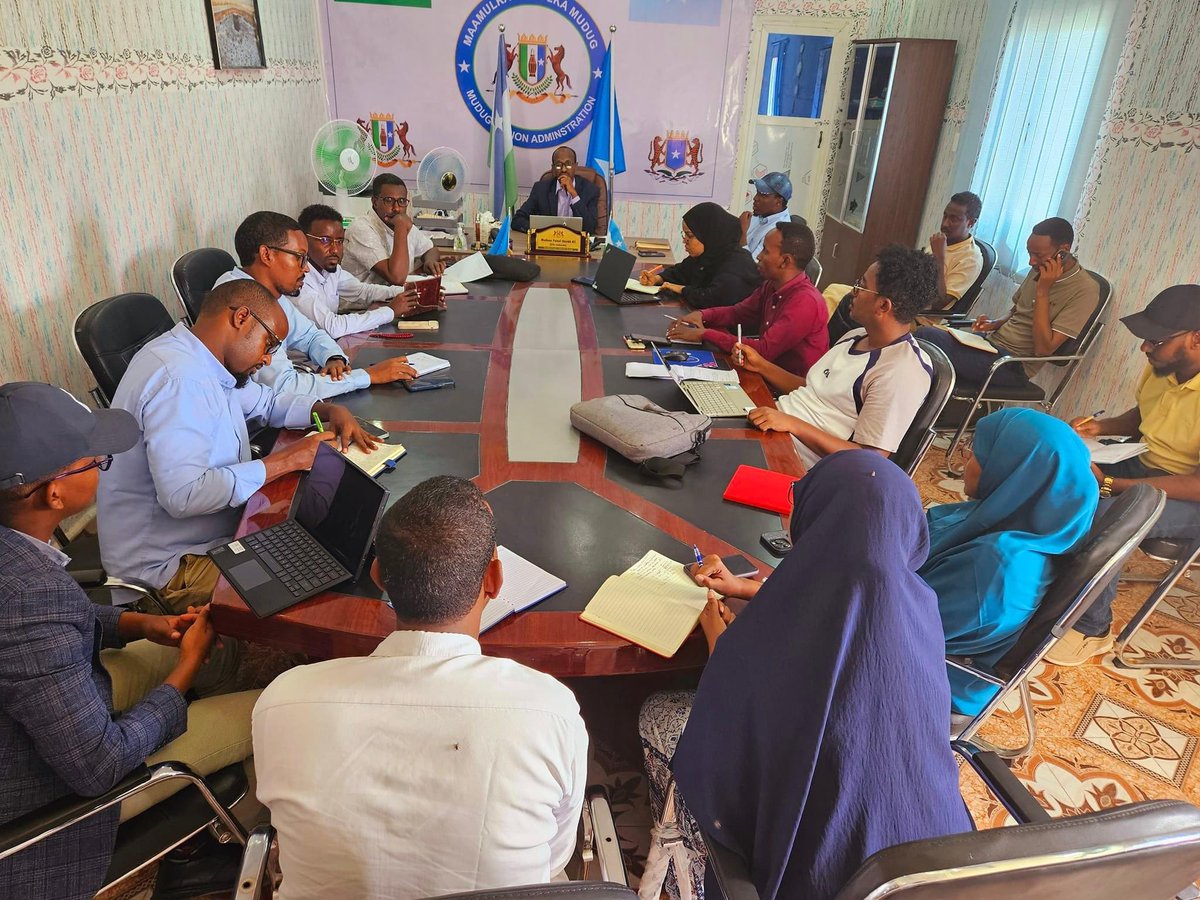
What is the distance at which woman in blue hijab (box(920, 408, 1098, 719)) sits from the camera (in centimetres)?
163

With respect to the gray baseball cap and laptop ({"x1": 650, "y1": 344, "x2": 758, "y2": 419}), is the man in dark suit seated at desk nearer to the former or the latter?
laptop ({"x1": 650, "y1": 344, "x2": 758, "y2": 419})

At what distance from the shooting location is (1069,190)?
162 inches

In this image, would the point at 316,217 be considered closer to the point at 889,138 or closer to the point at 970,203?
the point at 970,203

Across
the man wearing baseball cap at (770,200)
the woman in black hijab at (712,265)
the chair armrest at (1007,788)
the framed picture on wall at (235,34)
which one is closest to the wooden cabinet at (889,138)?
the man wearing baseball cap at (770,200)

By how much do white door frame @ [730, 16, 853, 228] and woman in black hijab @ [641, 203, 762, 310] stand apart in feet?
9.33

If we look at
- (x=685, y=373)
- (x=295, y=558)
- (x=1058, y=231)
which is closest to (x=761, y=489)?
(x=685, y=373)

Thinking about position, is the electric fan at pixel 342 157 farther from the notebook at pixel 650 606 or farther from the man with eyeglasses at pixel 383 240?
the notebook at pixel 650 606

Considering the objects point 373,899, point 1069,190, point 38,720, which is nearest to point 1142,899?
point 373,899

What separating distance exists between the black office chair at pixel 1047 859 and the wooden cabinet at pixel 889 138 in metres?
5.45

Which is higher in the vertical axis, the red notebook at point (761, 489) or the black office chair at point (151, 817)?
the red notebook at point (761, 489)

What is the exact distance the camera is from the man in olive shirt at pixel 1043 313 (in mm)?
3648

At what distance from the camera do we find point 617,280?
3750 millimetres

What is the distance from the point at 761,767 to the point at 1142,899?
1.66ft

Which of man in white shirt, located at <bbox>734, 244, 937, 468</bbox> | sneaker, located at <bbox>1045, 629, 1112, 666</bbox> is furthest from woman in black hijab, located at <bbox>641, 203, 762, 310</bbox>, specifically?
sneaker, located at <bbox>1045, 629, 1112, 666</bbox>
